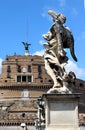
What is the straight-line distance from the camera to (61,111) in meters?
8.28

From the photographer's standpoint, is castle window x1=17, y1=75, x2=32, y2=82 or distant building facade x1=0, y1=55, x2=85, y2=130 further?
castle window x1=17, y1=75, x2=32, y2=82

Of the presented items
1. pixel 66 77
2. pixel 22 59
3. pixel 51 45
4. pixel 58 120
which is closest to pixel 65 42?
pixel 51 45

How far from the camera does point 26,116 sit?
329 feet

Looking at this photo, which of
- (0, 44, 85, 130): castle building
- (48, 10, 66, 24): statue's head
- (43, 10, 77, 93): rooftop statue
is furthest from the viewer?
(0, 44, 85, 130): castle building

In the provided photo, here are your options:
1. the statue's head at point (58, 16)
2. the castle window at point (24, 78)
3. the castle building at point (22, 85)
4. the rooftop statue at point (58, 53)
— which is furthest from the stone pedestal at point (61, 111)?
the castle window at point (24, 78)

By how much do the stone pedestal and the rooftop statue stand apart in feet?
0.55

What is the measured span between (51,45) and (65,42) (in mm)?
320

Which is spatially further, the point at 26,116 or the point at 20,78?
the point at 20,78

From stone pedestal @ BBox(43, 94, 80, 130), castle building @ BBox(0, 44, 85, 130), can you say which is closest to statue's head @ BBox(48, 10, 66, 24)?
stone pedestal @ BBox(43, 94, 80, 130)

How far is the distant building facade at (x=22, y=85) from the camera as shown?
103 m

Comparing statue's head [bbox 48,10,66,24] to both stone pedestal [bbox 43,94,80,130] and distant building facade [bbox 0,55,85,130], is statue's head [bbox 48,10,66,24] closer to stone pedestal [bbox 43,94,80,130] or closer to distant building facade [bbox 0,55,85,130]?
stone pedestal [bbox 43,94,80,130]

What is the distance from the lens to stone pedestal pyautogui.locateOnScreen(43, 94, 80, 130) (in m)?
8.23

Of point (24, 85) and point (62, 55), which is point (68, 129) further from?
point (24, 85)

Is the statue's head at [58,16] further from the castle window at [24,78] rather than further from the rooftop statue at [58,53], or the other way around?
the castle window at [24,78]
